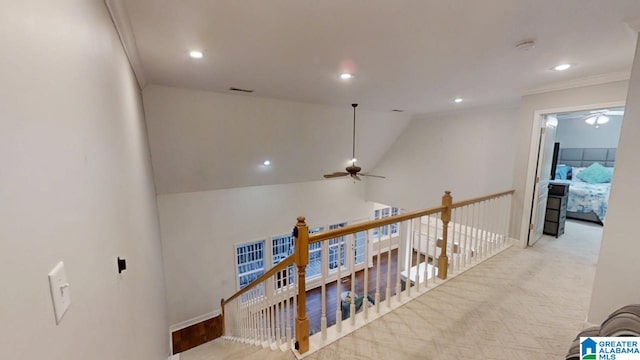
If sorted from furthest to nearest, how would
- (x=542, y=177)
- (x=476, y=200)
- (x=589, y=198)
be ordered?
1. (x=589, y=198)
2. (x=542, y=177)
3. (x=476, y=200)

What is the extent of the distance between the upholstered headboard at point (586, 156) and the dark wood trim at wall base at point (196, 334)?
9889 millimetres

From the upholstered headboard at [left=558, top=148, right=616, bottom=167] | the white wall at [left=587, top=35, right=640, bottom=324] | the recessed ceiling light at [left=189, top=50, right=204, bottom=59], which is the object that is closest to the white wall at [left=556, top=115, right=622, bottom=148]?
the upholstered headboard at [left=558, top=148, right=616, bottom=167]

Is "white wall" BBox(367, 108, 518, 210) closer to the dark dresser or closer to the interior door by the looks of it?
the dark dresser

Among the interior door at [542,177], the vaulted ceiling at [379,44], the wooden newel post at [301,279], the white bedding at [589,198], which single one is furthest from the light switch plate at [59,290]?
the white bedding at [589,198]

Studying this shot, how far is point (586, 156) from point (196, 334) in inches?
412

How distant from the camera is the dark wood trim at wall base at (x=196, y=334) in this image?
534cm

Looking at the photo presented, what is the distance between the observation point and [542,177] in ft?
13.7

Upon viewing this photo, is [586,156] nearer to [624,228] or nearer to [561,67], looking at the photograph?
[561,67]

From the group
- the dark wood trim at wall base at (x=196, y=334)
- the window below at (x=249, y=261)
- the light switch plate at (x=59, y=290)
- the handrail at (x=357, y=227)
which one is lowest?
the dark wood trim at wall base at (x=196, y=334)

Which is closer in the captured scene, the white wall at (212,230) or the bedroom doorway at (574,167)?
the bedroom doorway at (574,167)

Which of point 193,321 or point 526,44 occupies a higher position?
point 526,44

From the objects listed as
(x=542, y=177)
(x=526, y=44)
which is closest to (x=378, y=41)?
(x=526, y=44)

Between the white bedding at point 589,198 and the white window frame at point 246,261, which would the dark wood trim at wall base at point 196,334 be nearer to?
the white window frame at point 246,261

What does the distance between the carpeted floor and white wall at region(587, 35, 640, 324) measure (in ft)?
1.67
